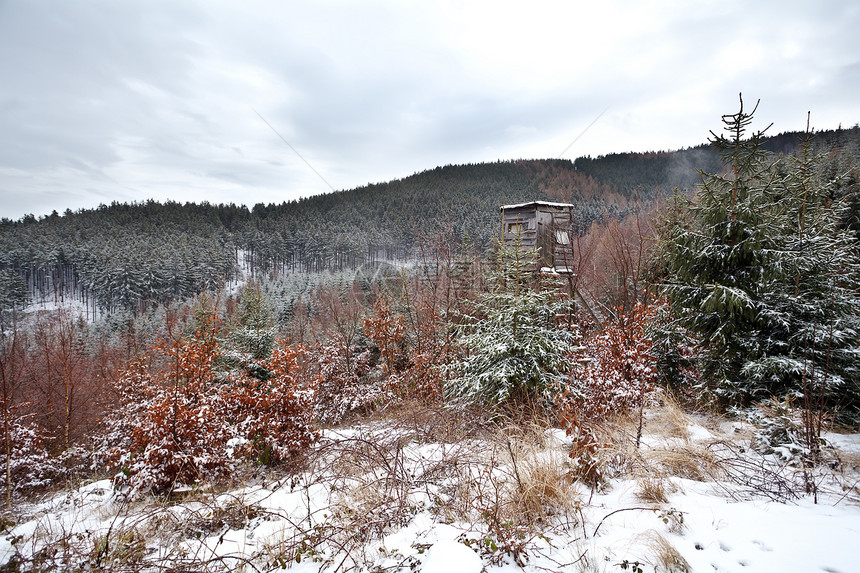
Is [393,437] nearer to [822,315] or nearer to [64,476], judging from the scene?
[822,315]

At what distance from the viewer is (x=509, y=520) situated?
2.57 m

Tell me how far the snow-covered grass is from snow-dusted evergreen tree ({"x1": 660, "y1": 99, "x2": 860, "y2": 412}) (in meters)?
1.18

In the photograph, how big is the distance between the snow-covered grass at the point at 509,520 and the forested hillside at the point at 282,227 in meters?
38.6

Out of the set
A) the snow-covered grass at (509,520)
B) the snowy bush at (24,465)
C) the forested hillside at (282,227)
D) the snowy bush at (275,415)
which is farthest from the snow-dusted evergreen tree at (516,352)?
the forested hillside at (282,227)

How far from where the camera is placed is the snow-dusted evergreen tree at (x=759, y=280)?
4.52 m

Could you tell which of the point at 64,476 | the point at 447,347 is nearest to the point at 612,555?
the point at 447,347

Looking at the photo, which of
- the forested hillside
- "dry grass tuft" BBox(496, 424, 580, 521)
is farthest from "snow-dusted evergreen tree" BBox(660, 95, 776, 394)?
the forested hillside

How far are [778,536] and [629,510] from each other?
0.82m

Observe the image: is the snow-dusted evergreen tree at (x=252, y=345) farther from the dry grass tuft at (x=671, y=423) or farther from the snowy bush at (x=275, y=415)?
the dry grass tuft at (x=671, y=423)

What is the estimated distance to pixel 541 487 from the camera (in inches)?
112

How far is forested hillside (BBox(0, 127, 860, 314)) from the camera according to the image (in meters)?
62.9

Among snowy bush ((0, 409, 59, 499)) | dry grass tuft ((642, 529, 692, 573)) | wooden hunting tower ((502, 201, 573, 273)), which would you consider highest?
wooden hunting tower ((502, 201, 573, 273))

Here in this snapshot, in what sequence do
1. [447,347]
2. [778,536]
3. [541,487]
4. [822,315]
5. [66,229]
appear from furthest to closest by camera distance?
[66,229], [447,347], [822,315], [541,487], [778,536]

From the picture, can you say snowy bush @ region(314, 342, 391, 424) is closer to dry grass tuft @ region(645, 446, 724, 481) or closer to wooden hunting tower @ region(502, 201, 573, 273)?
wooden hunting tower @ region(502, 201, 573, 273)
